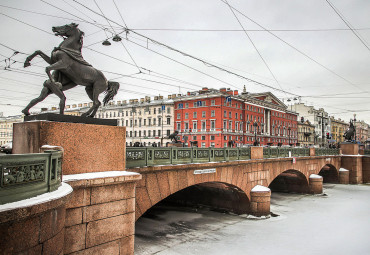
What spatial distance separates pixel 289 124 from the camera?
82.3 metres

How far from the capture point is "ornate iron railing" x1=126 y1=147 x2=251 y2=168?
8.68 m

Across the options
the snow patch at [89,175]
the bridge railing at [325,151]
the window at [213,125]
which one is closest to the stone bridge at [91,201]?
the snow patch at [89,175]

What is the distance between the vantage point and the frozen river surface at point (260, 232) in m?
11.8

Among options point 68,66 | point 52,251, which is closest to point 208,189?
point 68,66

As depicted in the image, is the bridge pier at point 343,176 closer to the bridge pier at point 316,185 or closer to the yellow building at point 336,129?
the bridge pier at point 316,185

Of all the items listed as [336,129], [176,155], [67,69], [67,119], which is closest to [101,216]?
[67,119]

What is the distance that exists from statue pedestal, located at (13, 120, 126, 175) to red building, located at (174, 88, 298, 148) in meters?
44.1

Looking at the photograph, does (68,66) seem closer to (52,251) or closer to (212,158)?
(52,251)

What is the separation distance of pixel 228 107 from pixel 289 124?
34174mm

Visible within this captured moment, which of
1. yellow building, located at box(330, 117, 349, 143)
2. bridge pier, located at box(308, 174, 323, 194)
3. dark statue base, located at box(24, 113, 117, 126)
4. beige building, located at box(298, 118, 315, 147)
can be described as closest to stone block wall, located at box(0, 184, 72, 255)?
dark statue base, located at box(24, 113, 117, 126)

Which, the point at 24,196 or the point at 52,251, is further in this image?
the point at 52,251

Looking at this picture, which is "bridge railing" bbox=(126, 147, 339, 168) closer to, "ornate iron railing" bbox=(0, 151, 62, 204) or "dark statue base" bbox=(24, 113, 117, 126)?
"dark statue base" bbox=(24, 113, 117, 126)

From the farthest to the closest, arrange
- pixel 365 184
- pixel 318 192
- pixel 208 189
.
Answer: pixel 365 184
pixel 318 192
pixel 208 189

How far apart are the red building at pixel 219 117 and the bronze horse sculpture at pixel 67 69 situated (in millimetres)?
43704
